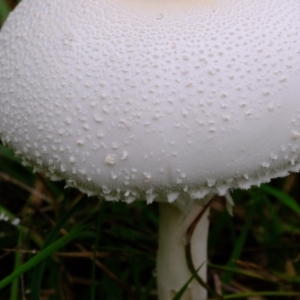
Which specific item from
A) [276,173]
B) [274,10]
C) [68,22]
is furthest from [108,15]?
[276,173]

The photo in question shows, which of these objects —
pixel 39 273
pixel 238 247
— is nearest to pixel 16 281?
pixel 39 273

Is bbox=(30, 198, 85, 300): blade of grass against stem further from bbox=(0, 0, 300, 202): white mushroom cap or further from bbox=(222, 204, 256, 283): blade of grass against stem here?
bbox=(222, 204, 256, 283): blade of grass against stem

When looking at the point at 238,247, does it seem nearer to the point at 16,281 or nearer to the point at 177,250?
the point at 177,250

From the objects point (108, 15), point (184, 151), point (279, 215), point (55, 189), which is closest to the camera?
point (184, 151)

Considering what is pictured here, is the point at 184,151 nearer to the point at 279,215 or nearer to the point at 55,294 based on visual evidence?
the point at 55,294

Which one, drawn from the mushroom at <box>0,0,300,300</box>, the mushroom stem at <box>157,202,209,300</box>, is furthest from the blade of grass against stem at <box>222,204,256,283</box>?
the mushroom at <box>0,0,300,300</box>

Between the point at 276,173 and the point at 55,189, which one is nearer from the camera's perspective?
the point at 276,173

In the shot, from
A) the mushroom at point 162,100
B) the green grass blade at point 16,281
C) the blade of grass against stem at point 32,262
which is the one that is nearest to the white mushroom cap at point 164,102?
the mushroom at point 162,100
